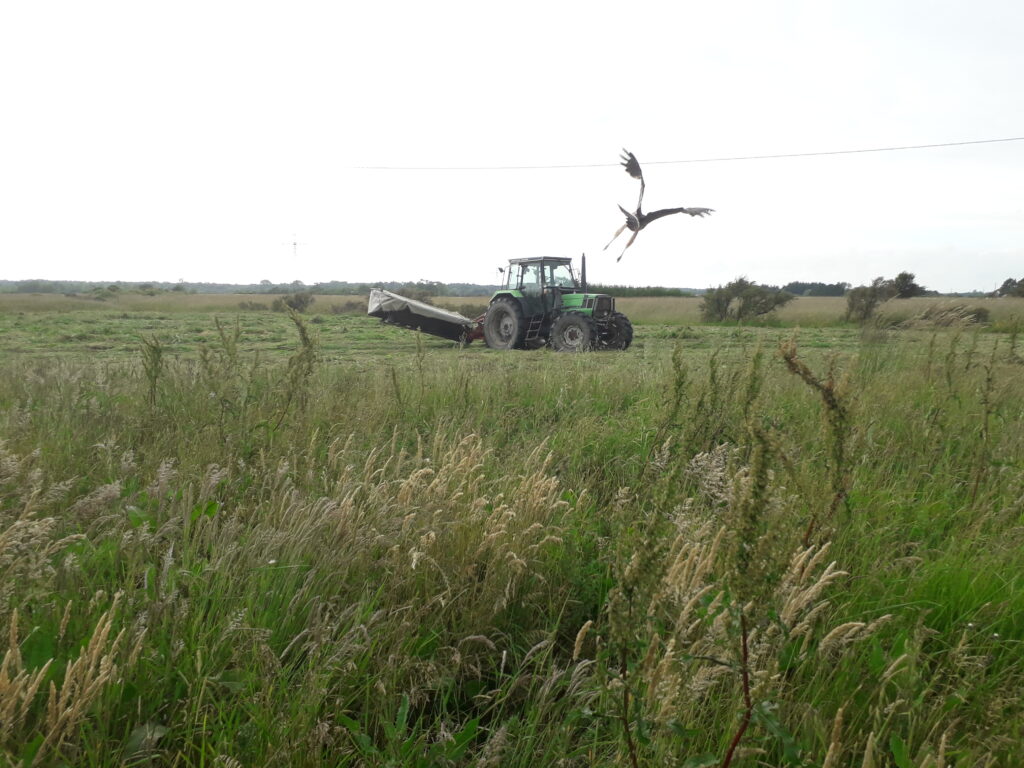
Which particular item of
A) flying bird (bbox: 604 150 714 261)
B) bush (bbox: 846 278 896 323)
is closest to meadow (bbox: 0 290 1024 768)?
flying bird (bbox: 604 150 714 261)

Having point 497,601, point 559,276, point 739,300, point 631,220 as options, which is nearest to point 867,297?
point 739,300

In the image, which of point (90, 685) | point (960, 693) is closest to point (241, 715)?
point (90, 685)

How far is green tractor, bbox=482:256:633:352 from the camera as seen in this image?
15.4 m

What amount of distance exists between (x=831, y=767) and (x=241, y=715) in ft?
4.44

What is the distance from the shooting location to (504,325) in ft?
55.9

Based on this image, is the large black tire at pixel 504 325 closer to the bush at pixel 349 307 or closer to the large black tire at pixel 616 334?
the large black tire at pixel 616 334

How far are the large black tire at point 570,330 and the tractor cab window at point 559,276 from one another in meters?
1.77

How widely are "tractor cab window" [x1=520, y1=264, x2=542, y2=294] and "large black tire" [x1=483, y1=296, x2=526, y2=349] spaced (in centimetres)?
47

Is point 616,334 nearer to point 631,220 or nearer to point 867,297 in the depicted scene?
point 631,220

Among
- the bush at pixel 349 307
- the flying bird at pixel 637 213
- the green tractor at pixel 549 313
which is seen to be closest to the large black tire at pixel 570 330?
the green tractor at pixel 549 313

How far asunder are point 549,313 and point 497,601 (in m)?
14.5

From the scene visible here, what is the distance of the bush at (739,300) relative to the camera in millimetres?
29312

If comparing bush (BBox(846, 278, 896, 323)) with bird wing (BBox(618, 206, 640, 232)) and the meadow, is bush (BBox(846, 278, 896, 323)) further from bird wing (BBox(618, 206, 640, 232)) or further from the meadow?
the meadow

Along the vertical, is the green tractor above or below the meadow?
above
